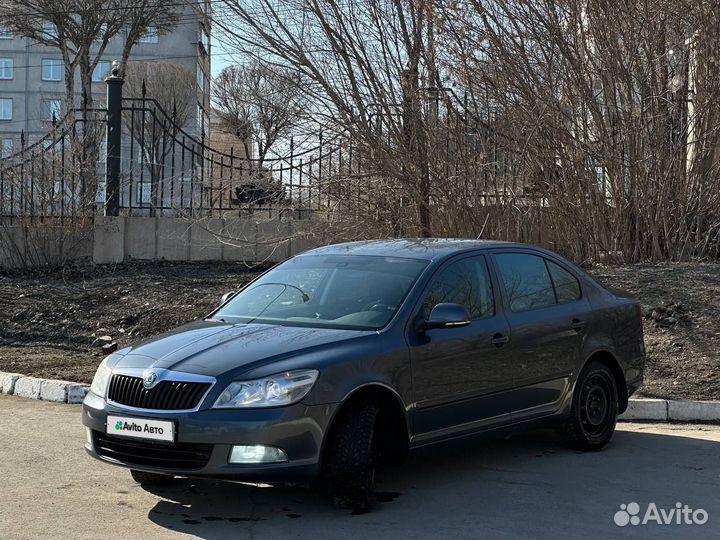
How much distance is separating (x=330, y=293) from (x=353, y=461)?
1390 mm

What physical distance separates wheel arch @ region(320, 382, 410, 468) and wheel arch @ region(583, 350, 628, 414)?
7.03ft

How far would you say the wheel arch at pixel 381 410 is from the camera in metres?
5.46

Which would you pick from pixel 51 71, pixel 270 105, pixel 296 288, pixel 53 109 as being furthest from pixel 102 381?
pixel 51 71

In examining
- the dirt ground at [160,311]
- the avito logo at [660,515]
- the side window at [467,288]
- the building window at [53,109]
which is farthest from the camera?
the building window at [53,109]

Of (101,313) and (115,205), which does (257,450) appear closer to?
(101,313)

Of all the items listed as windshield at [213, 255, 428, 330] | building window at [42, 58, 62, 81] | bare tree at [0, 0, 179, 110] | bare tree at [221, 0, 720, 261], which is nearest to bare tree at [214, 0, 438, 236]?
bare tree at [221, 0, 720, 261]

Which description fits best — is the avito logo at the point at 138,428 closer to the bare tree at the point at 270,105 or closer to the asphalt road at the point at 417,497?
the asphalt road at the point at 417,497

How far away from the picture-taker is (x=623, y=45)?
1273 cm

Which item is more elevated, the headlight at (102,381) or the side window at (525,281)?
the side window at (525,281)

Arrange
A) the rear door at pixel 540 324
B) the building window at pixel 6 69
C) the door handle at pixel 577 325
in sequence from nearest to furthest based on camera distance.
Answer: the rear door at pixel 540 324, the door handle at pixel 577 325, the building window at pixel 6 69

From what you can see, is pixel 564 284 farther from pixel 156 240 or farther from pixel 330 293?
pixel 156 240

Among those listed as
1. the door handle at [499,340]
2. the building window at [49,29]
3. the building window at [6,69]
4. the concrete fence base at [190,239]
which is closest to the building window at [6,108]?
the building window at [6,69]

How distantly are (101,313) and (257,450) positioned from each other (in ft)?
24.4

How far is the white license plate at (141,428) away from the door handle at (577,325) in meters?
3.16
